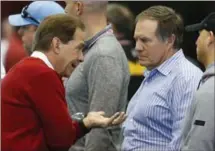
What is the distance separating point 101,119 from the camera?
→ 16.1ft

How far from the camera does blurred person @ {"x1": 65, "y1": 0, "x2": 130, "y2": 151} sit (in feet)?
17.5

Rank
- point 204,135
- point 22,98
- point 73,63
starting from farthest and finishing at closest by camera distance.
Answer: point 73,63 < point 22,98 < point 204,135

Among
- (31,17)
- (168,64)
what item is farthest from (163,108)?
(31,17)

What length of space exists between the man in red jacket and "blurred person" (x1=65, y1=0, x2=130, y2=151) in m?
0.53

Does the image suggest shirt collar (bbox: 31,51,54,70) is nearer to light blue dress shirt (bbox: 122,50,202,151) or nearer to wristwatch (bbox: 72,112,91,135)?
wristwatch (bbox: 72,112,91,135)

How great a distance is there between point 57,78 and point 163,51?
83 cm

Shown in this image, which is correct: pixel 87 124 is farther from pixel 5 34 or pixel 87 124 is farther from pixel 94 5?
pixel 5 34

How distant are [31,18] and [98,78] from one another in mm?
1074

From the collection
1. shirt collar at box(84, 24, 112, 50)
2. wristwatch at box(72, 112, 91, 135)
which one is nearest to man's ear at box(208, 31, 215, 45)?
wristwatch at box(72, 112, 91, 135)

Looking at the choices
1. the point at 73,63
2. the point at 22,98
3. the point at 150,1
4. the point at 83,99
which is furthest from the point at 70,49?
the point at 150,1

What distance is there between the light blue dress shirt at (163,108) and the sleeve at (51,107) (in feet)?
1.75

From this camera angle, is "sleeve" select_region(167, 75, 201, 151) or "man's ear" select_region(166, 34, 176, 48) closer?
"sleeve" select_region(167, 75, 201, 151)

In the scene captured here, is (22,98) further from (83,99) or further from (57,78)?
(83,99)

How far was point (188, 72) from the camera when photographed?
194 inches
